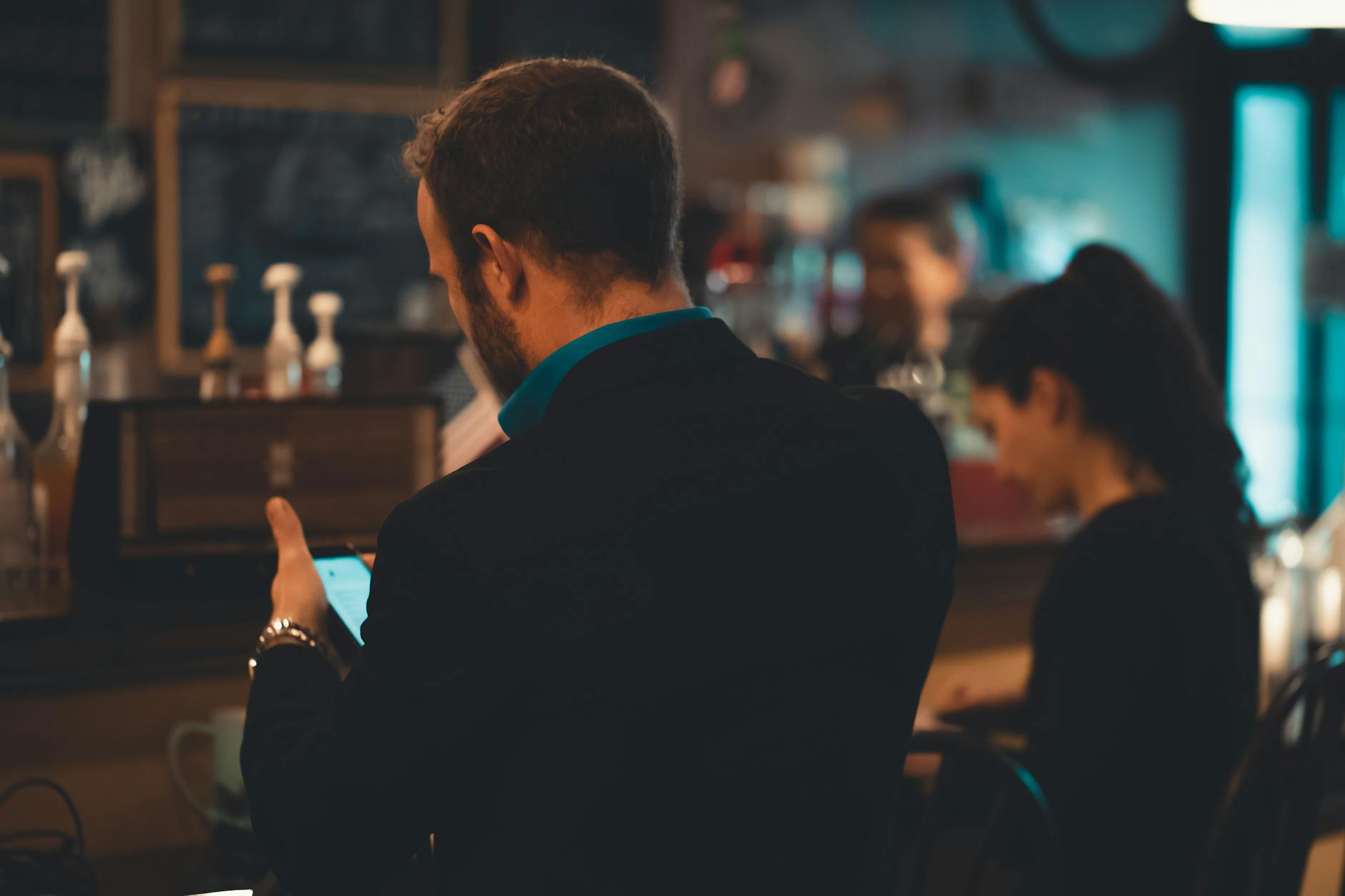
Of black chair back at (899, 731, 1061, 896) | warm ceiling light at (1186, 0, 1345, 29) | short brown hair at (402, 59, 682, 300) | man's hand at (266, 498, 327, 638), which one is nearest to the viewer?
short brown hair at (402, 59, 682, 300)

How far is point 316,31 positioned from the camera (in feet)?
11.9

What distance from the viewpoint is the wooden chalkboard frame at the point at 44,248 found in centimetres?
321

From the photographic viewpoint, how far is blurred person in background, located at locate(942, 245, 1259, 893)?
5.00 ft

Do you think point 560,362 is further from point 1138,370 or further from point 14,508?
point 1138,370

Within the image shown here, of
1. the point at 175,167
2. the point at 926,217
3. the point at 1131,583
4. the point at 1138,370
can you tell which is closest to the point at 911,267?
the point at 926,217

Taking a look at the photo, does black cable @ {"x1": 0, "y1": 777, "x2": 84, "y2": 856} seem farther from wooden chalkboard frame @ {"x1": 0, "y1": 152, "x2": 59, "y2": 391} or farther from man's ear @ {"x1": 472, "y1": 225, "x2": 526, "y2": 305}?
wooden chalkboard frame @ {"x1": 0, "y1": 152, "x2": 59, "y2": 391}

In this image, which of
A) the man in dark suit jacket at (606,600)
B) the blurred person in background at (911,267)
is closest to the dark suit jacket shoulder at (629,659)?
the man in dark suit jacket at (606,600)

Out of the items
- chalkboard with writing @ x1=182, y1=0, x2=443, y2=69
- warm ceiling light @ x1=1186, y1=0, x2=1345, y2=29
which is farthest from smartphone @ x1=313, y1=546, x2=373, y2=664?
chalkboard with writing @ x1=182, y1=0, x2=443, y2=69

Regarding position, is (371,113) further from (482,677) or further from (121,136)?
(482,677)

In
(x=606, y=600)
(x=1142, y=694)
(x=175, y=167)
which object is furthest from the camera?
(x=175, y=167)

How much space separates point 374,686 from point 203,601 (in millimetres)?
647

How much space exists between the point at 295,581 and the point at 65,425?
58 cm

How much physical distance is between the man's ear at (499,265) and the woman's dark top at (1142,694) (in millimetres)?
855

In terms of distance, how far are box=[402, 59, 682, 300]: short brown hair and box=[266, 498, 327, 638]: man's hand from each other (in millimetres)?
320
